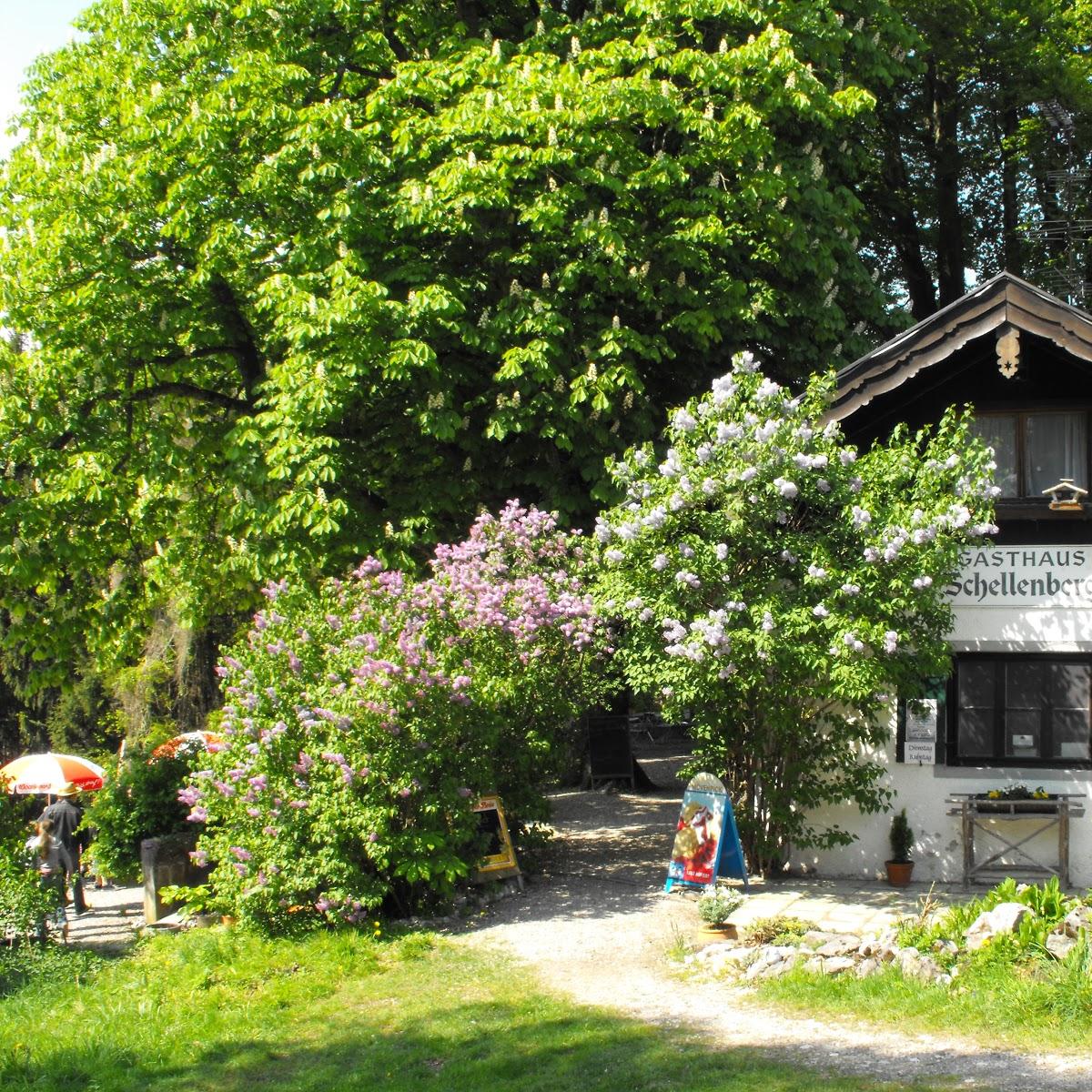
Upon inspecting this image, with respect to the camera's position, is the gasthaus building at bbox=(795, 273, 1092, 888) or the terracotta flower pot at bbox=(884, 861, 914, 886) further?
the terracotta flower pot at bbox=(884, 861, 914, 886)

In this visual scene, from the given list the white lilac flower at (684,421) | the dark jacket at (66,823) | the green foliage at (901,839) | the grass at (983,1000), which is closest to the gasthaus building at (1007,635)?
the green foliage at (901,839)

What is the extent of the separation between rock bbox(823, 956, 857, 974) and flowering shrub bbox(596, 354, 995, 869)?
265 centimetres

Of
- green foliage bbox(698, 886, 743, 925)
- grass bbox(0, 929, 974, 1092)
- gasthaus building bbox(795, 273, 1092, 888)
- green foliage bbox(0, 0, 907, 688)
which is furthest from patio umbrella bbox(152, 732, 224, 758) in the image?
gasthaus building bbox(795, 273, 1092, 888)

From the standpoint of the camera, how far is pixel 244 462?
52.9 ft

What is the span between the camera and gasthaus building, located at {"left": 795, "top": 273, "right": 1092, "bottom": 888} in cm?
1270

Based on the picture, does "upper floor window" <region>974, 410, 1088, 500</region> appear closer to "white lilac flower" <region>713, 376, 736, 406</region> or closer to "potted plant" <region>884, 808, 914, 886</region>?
"white lilac flower" <region>713, 376, 736, 406</region>

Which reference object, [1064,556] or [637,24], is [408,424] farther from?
[1064,556]

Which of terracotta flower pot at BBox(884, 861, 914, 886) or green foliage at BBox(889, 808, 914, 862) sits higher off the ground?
green foliage at BBox(889, 808, 914, 862)

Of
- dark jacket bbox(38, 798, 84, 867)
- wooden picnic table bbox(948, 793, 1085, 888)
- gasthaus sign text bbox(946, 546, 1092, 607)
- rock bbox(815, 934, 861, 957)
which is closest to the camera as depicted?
rock bbox(815, 934, 861, 957)

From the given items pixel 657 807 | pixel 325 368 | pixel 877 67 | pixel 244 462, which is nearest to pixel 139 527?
pixel 244 462

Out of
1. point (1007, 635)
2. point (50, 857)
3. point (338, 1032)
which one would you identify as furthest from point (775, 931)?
point (50, 857)

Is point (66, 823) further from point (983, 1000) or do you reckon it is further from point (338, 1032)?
point (983, 1000)

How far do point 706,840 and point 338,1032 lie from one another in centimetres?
452

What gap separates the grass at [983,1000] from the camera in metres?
8.14
